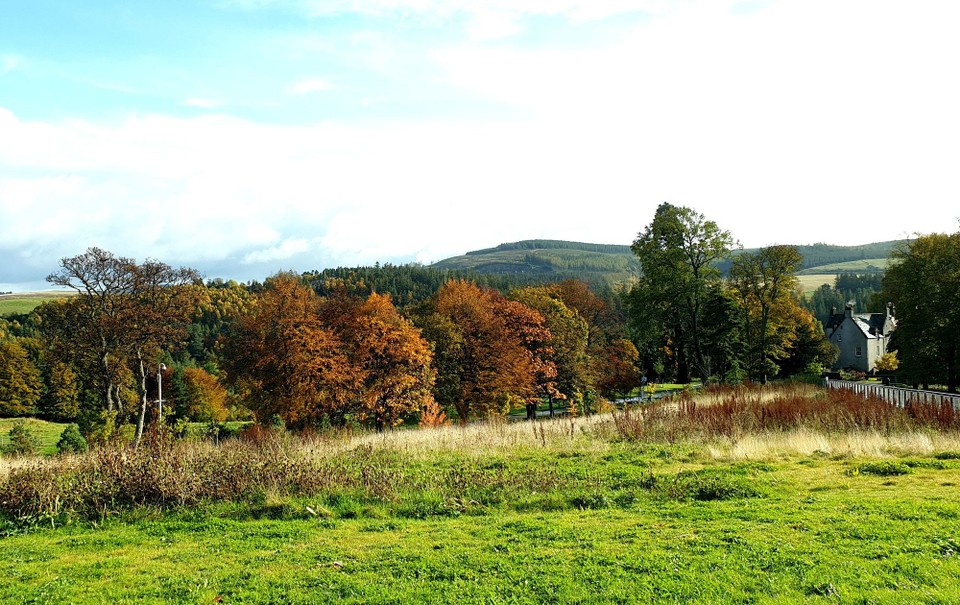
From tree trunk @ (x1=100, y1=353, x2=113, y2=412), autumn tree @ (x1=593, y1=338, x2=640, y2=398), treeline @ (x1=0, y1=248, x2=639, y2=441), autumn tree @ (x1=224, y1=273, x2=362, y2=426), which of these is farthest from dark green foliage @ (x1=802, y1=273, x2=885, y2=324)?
tree trunk @ (x1=100, y1=353, x2=113, y2=412)

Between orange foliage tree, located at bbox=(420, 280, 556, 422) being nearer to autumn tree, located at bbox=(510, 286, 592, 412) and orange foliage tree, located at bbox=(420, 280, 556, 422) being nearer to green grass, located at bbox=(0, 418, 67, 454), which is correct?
autumn tree, located at bbox=(510, 286, 592, 412)

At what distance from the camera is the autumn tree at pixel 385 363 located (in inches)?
1334

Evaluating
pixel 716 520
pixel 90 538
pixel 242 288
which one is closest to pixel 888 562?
pixel 716 520

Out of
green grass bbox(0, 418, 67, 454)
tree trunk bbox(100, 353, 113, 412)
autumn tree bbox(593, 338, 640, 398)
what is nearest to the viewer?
tree trunk bbox(100, 353, 113, 412)

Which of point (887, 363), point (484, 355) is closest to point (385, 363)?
point (484, 355)

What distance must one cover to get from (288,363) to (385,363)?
524 centimetres

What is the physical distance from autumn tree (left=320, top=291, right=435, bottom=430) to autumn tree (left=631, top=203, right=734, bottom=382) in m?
18.9

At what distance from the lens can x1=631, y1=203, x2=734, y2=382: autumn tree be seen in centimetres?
4388

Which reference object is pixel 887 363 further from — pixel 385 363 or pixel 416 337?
pixel 385 363

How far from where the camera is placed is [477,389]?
39.3m

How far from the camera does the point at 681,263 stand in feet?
145

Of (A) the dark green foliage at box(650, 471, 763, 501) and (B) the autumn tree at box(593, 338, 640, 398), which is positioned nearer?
(A) the dark green foliage at box(650, 471, 763, 501)

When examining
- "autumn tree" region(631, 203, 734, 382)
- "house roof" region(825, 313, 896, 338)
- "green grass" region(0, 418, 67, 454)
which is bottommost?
"green grass" region(0, 418, 67, 454)

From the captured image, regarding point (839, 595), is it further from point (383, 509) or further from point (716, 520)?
point (383, 509)
